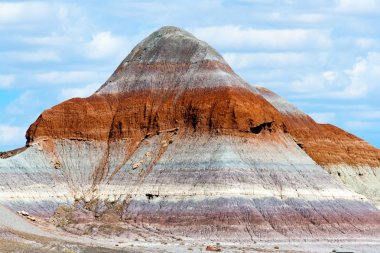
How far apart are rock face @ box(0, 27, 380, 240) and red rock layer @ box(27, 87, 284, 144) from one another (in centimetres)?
14

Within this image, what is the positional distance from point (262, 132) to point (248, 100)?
4.83 metres

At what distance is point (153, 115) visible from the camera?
14750 cm

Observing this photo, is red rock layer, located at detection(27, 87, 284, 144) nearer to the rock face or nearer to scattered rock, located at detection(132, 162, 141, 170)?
the rock face

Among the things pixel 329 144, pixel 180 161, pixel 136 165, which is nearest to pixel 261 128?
pixel 180 161

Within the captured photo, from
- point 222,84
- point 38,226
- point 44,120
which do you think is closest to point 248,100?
point 222,84

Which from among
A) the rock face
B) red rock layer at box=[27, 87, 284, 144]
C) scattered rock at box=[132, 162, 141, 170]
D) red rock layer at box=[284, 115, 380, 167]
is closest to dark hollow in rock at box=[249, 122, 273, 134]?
red rock layer at box=[27, 87, 284, 144]

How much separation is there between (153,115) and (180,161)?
1193cm

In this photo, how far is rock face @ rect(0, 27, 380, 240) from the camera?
130 meters

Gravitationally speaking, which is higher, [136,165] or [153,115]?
[153,115]

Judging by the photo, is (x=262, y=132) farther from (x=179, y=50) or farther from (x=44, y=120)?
(x=44, y=120)

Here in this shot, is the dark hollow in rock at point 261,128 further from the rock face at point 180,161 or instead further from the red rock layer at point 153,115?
the rock face at point 180,161

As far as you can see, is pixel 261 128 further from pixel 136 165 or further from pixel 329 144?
pixel 329 144

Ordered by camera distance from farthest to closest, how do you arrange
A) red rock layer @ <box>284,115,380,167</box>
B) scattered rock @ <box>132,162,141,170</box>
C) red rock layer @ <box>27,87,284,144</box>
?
red rock layer @ <box>284,115,380,167</box>
red rock layer @ <box>27,87,284,144</box>
scattered rock @ <box>132,162,141,170</box>

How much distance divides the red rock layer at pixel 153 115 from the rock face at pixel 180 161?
5.3 inches
